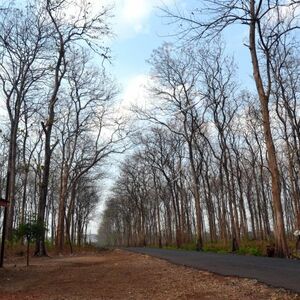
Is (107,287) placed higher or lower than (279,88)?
lower

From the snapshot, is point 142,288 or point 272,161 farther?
point 272,161

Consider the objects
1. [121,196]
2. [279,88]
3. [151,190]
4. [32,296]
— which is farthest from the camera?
[121,196]

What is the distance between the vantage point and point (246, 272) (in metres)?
11.4

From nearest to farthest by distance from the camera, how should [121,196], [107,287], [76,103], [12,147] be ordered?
1. [107,287]
2. [12,147]
3. [76,103]
4. [121,196]

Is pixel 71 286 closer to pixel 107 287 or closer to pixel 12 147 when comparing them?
pixel 107 287

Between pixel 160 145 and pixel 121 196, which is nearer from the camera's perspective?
pixel 160 145

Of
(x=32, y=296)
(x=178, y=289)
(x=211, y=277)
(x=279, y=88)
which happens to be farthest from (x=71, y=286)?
(x=279, y=88)

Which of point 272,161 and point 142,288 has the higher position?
point 272,161

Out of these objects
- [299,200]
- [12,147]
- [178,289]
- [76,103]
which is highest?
[76,103]

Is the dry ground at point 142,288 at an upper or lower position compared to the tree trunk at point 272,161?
lower

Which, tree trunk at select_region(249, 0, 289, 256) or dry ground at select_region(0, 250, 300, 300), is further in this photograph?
tree trunk at select_region(249, 0, 289, 256)

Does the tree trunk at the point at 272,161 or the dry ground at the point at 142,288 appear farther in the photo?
the tree trunk at the point at 272,161

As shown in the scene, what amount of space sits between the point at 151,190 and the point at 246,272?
4688cm

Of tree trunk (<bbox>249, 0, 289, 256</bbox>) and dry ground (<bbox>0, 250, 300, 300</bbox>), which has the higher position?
tree trunk (<bbox>249, 0, 289, 256</bbox>)
